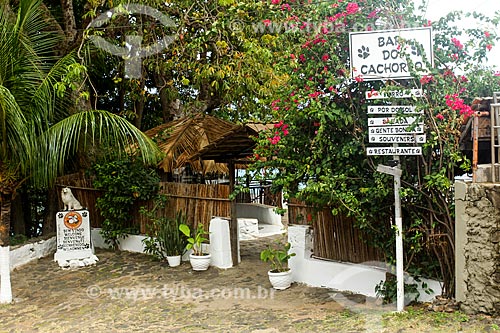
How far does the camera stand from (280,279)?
702cm

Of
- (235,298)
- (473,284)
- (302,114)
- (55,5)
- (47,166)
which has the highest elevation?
(55,5)

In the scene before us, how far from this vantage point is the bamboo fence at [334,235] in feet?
21.7

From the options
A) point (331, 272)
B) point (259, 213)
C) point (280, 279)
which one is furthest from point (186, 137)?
point (259, 213)

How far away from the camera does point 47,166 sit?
21.3 feet

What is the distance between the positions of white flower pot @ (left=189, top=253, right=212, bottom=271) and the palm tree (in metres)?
1.96

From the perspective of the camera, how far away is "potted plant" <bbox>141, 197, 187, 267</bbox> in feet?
28.6

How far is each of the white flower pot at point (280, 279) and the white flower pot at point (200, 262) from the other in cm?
151

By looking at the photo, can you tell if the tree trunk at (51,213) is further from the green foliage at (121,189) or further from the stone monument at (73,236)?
the stone monument at (73,236)

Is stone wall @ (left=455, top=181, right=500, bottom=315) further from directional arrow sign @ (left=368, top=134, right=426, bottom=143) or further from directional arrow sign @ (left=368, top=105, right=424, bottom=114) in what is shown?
directional arrow sign @ (left=368, top=105, right=424, bottom=114)

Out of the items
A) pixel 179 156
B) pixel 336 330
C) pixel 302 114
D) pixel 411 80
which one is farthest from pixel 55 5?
pixel 336 330

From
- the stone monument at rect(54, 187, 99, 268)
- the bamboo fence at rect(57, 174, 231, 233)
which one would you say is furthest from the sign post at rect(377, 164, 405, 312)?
the stone monument at rect(54, 187, 99, 268)

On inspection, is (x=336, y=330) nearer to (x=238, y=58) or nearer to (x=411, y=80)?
(x=411, y=80)

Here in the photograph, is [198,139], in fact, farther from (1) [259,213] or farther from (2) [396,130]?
(1) [259,213]

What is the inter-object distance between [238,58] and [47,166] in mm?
3704
